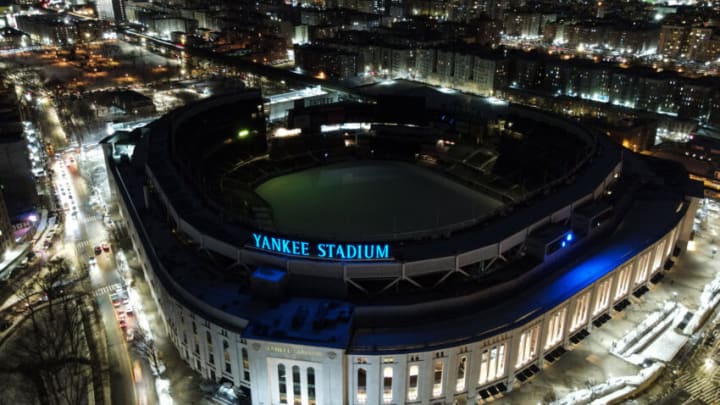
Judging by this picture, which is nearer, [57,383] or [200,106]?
[57,383]

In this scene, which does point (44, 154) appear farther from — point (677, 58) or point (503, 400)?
point (677, 58)

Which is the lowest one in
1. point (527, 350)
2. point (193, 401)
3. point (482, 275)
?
point (193, 401)

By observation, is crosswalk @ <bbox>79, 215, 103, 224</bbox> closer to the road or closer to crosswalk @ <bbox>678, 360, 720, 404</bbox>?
the road

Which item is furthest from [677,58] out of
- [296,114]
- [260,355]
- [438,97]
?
[260,355]

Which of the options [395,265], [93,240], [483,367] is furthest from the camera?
[93,240]

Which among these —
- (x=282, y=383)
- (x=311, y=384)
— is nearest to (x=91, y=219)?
(x=282, y=383)

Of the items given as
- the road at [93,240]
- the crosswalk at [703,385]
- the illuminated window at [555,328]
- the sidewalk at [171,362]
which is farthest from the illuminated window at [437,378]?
the road at [93,240]

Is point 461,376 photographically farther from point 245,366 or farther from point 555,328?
point 245,366
